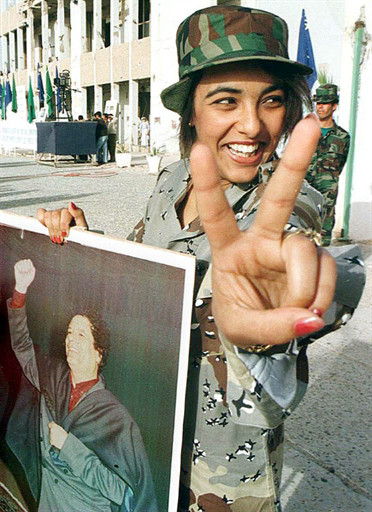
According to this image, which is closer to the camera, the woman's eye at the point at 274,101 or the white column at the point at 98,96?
the woman's eye at the point at 274,101

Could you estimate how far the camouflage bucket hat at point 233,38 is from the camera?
1175 mm

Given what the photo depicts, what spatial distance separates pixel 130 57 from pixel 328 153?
70.9 ft

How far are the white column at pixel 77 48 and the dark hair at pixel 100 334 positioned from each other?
29.2m

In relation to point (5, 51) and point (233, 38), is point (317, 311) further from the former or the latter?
point (5, 51)

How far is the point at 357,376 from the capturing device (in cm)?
341

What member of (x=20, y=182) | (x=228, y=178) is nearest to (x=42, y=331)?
(x=228, y=178)

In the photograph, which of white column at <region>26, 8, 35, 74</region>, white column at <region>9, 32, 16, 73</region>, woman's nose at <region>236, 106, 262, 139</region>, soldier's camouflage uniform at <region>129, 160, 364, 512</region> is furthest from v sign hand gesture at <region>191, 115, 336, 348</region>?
white column at <region>9, 32, 16, 73</region>

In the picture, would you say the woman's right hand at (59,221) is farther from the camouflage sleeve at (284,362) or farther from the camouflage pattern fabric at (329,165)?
the camouflage pattern fabric at (329,165)

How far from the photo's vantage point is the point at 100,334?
1.30 meters

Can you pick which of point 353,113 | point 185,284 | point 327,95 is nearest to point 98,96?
point 353,113

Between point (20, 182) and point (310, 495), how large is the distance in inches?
449

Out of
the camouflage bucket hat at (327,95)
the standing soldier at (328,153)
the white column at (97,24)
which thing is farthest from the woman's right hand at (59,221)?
the white column at (97,24)

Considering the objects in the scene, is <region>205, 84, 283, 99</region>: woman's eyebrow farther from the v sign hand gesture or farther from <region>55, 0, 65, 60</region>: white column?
<region>55, 0, 65, 60</region>: white column

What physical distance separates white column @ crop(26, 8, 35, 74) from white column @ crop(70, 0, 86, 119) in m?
7.42
